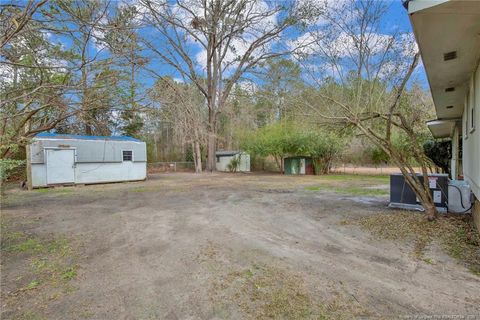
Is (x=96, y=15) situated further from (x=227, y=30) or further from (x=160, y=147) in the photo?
(x=160, y=147)

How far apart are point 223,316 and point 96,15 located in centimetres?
438

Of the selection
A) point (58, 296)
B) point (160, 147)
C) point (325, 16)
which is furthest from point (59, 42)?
point (160, 147)

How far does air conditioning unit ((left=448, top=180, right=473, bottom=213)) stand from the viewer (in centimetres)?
539

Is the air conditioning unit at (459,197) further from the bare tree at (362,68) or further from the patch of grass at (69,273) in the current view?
the patch of grass at (69,273)

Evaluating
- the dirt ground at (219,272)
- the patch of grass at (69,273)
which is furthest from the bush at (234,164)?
the patch of grass at (69,273)

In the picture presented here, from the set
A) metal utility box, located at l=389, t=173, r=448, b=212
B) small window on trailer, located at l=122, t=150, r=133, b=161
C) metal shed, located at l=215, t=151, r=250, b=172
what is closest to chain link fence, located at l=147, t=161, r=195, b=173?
metal shed, located at l=215, t=151, r=250, b=172

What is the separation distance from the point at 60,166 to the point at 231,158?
43.7 ft

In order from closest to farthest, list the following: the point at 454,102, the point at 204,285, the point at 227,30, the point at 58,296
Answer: the point at 58,296, the point at 204,285, the point at 454,102, the point at 227,30

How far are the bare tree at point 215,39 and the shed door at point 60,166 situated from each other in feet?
21.1

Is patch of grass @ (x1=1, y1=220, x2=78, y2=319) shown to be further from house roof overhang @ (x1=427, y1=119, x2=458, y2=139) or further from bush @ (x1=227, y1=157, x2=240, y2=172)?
bush @ (x1=227, y1=157, x2=240, y2=172)

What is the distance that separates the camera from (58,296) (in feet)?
8.24

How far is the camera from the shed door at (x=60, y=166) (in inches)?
457

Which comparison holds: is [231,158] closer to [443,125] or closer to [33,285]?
[443,125]

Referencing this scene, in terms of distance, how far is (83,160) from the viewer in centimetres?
1255
